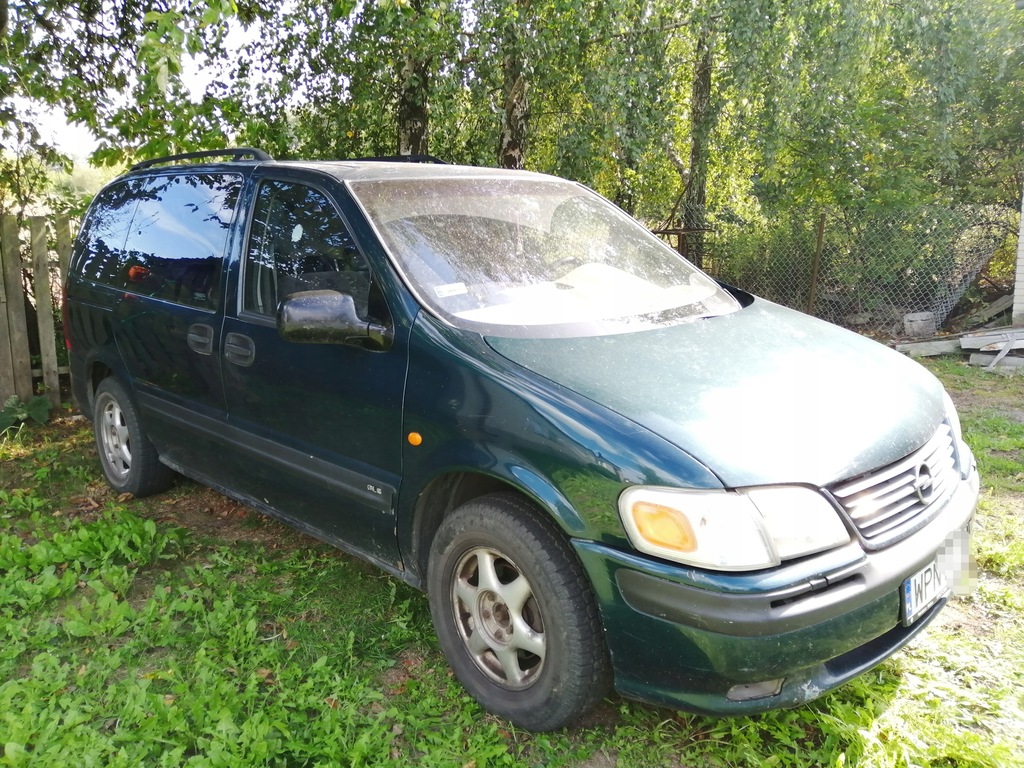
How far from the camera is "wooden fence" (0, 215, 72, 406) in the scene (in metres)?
5.92

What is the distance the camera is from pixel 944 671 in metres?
2.86

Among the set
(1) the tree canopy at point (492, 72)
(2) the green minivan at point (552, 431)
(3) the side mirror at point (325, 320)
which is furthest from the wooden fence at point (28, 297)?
(3) the side mirror at point (325, 320)

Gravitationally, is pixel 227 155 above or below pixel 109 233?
above

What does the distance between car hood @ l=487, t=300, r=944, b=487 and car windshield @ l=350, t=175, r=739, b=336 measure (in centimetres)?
18

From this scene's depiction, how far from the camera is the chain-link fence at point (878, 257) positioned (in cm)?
933

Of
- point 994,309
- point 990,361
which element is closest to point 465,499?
point 990,361

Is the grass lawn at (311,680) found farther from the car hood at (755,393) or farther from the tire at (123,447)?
the car hood at (755,393)

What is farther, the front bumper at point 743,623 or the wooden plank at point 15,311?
the wooden plank at point 15,311

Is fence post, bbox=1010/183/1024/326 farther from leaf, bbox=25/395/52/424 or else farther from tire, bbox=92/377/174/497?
leaf, bbox=25/395/52/424

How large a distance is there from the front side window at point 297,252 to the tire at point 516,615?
91 centimetres

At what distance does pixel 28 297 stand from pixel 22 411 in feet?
3.41

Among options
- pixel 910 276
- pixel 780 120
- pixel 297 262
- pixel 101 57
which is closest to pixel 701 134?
pixel 780 120

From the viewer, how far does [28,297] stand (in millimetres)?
6406

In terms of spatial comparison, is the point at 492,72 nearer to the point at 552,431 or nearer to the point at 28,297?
the point at 28,297
